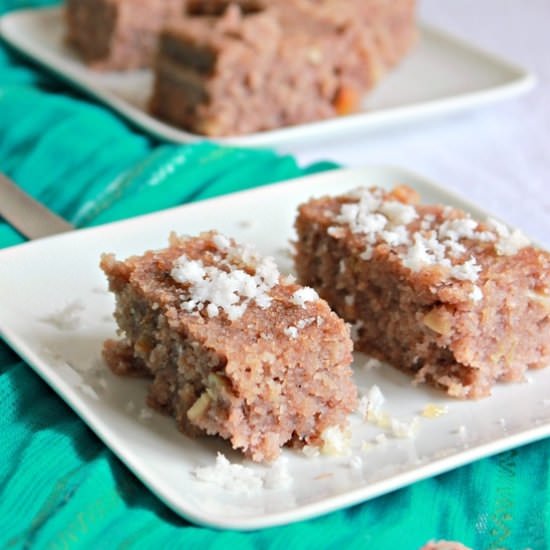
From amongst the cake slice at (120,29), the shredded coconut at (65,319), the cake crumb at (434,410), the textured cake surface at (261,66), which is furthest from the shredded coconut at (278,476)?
the cake slice at (120,29)

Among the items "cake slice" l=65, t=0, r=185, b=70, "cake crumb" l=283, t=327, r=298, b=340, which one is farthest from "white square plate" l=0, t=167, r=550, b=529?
"cake slice" l=65, t=0, r=185, b=70

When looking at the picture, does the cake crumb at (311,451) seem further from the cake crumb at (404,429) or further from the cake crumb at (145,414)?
the cake crumb at (145,414)

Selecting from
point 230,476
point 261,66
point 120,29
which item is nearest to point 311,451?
point 230,476

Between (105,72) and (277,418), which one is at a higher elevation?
(277,418)

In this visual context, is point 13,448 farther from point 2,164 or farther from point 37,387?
point 2,164

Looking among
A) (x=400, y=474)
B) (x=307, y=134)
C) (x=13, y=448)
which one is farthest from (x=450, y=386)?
(x=307, y=134)

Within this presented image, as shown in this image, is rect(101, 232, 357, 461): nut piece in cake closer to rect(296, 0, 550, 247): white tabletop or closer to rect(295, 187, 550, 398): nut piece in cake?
rect(295, 187, 550, 398): nut piece in cake
